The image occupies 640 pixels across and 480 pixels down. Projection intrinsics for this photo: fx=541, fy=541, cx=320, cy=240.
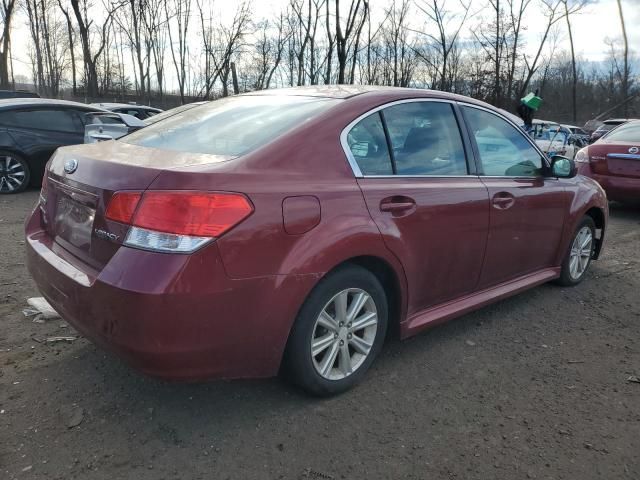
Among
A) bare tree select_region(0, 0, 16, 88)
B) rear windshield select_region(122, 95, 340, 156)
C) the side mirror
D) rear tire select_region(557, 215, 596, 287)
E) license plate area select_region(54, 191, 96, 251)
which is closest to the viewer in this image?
license plate area select_region(54, 191, 96, 251)

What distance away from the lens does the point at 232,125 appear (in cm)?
293

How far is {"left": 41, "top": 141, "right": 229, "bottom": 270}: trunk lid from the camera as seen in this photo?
2.27 metres

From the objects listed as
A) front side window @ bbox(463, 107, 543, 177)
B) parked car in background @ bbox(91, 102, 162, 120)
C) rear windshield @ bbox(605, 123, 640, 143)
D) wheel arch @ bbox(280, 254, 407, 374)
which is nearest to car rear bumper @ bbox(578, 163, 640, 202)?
rear windshield @ bbox(605, 123, 640, 143)

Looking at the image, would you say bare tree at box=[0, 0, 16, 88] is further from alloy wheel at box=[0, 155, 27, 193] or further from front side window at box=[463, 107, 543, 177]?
front side window at box=[463, 107, 543, 177]

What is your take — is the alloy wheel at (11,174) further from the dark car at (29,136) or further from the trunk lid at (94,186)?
the trunk lid at (94,186)

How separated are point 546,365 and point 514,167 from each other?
140cm

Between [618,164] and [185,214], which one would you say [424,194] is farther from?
[618,164]

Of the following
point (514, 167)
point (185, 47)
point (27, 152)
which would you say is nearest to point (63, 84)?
point (185, 47)

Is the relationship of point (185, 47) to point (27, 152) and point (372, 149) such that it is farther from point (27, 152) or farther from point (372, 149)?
point (372, 149)

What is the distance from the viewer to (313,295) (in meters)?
2.54

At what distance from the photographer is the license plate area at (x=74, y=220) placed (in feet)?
8.01

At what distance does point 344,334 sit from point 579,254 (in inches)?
118

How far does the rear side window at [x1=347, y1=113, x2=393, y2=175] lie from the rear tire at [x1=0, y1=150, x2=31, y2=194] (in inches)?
289

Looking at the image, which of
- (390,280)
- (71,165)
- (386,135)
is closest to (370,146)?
(386,135)
